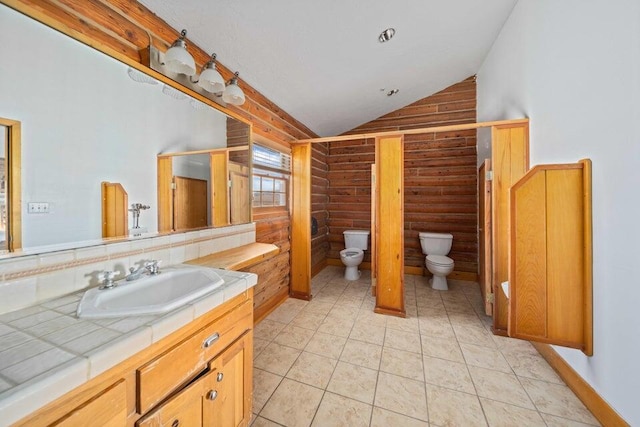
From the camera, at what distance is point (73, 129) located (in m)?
1.05

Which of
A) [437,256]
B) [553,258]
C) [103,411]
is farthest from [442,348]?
[103,411]

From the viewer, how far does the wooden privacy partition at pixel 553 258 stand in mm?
Result: 1396

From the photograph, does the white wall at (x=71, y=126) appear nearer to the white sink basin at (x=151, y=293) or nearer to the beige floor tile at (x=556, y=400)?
the white sink basin at (x=151, y=293)

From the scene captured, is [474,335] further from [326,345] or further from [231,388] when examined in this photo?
[231,388]

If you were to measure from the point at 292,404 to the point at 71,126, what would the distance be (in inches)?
72.0

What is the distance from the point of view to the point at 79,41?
3.59 feet

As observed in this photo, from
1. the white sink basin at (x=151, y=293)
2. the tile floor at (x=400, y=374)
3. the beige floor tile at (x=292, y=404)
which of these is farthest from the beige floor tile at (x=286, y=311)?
the white sink basin at (x=151, y=293)

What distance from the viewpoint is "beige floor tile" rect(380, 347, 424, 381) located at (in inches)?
66.5

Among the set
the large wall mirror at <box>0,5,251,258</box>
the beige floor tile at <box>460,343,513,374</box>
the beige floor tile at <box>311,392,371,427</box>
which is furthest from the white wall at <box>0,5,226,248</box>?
the beige floor tile at <box>460,343,513,374</box>

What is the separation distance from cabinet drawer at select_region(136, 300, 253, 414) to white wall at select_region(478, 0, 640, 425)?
73.0 inches

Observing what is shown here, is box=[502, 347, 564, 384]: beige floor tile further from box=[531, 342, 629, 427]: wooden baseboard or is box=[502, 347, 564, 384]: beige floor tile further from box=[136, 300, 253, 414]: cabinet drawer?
box=[136, 300, 253, 414]: cabinet drawer

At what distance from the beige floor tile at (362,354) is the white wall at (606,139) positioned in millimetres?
1226

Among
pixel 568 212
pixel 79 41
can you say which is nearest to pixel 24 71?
pixel 79 41

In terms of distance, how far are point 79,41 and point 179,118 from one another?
540 mm
